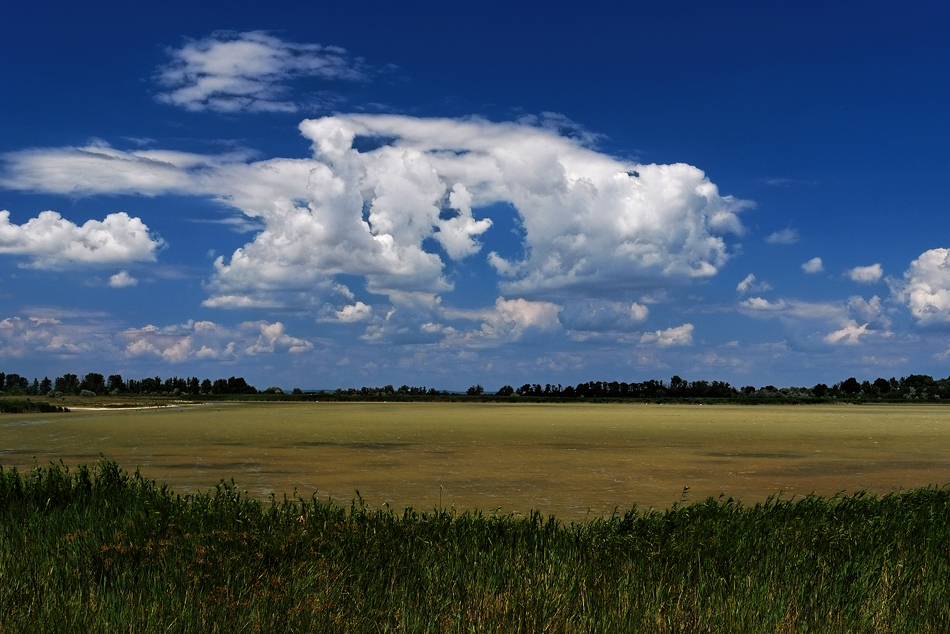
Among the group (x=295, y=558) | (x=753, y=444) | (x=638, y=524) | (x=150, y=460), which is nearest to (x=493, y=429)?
(x=753, y=444)

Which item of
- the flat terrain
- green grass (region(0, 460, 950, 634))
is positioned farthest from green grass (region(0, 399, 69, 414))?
green grass (region(0, 460, 950, 634))

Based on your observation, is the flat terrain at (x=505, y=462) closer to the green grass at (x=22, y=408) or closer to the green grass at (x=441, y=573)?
the green grass at (x=441, y=573)

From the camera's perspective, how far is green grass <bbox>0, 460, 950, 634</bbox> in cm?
586

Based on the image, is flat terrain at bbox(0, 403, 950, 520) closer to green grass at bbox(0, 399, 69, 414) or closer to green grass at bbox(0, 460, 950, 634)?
green grass at bbox(0, 460, 950, 634)

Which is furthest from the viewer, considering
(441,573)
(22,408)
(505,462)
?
(22,408)

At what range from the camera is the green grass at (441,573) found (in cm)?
586

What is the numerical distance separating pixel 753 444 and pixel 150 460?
21639 millimetres

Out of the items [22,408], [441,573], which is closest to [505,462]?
[441,573]

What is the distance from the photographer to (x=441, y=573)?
22.9ft

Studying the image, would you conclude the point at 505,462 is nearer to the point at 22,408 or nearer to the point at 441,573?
the point at 441,573

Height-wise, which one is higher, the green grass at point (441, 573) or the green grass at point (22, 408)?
the green grass at point (441, 573)

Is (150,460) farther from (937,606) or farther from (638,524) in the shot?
(937,606)

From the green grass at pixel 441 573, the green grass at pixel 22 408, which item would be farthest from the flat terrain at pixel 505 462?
the green grass at pixel 22 408

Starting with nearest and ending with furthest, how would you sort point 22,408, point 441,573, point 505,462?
point 441,573 < point 505,462 < point 22,408
